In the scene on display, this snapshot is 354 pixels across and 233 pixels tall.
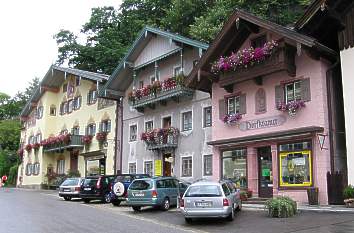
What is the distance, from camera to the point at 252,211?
19297 mm

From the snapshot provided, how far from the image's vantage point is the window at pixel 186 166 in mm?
28750

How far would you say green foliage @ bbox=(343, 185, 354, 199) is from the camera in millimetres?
18188

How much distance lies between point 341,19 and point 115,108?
68.8 feet

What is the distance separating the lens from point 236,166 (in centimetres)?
2412

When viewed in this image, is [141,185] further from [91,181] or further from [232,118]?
[91,181]

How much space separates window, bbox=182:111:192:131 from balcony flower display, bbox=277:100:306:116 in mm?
8617

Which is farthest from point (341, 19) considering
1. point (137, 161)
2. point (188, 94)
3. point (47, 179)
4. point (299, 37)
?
point (47, 179)

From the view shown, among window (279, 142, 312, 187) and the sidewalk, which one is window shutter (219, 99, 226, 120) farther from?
the sidewalk

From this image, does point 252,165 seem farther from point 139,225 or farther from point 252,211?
point 139,225

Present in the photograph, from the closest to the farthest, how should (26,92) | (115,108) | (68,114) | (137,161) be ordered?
1. (137,161)
2. (115,108)
3. (68,114)
4. (26,92)

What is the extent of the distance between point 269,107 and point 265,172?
3.17 m

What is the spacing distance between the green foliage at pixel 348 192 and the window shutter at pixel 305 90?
4.39 m

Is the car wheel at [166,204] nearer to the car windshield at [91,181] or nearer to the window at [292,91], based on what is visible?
the car windshield at [91,181]

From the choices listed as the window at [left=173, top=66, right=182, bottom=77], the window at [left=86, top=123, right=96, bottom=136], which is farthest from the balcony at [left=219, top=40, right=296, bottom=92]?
the window at [left=86, top=123, right=96, bottom=136]
